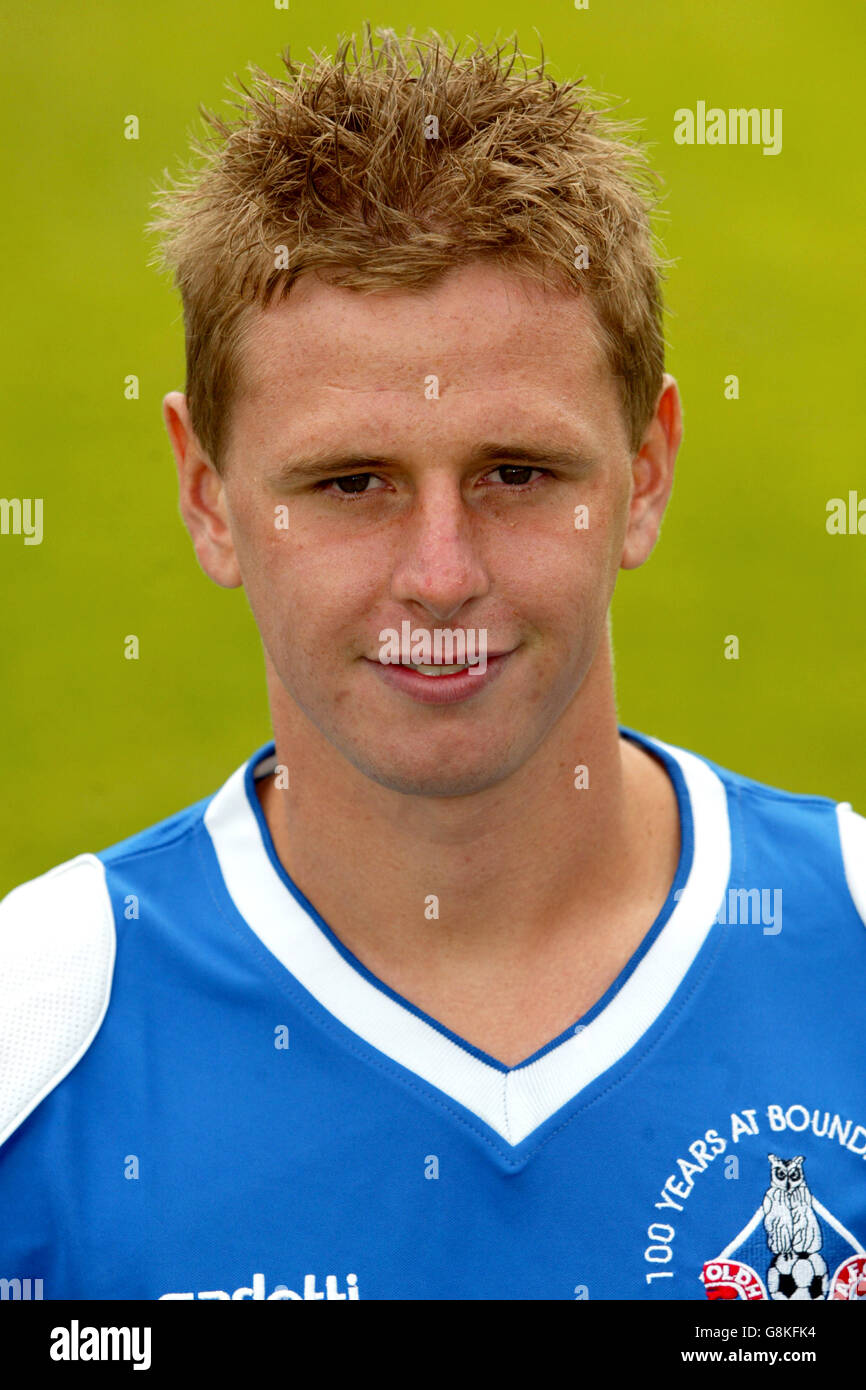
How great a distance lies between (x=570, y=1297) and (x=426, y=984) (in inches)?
17.1

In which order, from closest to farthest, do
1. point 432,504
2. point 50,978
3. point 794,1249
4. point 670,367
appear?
point 432,504
point 794,1249
point 50,978
point 670,367

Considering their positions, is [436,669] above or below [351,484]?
below

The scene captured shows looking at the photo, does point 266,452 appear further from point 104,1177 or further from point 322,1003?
point 104,1177

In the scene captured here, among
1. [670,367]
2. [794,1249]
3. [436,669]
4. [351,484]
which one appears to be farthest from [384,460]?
[670,367]

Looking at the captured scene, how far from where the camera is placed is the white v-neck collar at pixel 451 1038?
78.9 inches

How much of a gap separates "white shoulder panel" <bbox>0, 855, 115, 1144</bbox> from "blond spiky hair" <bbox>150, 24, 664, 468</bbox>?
65 centimetres

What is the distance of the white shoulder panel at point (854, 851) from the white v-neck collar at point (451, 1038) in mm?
171

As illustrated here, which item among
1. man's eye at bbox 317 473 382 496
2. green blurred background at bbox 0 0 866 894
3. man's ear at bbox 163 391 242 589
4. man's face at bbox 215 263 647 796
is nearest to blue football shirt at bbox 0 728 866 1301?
man's face at bbox 215 263 647 796

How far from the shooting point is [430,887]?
2115mm

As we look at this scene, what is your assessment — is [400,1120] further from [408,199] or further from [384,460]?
[408,199]

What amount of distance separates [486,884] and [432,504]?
0.57 metres

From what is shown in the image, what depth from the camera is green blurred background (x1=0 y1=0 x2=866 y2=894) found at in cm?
538

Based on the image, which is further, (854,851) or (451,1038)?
(854,851)

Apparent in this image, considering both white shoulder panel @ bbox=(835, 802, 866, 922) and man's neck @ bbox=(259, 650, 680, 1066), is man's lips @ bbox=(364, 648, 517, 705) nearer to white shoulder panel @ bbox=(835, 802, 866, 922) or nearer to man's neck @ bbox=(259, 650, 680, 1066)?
man's neck @ bbox=(259, 650, 680, 1066)
